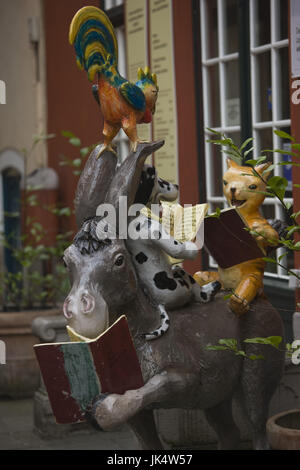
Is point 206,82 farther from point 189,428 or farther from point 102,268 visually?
point 102,268

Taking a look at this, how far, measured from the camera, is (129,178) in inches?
169

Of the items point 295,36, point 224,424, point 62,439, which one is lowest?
point 62,439

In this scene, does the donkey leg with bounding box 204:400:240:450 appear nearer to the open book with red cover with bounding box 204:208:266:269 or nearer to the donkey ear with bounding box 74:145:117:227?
the open book with red cover with bounding box 204:208:266:269

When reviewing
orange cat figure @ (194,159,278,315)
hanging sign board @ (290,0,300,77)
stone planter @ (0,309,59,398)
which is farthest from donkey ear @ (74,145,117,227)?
stone planter @ (0,309,59,398)

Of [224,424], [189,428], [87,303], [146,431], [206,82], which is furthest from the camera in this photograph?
[206,82]

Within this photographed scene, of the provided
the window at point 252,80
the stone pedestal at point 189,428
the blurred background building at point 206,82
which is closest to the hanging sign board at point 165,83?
the blurred background building at point 206,82

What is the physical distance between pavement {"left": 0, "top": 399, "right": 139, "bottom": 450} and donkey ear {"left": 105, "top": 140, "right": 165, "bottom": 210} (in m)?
2.22

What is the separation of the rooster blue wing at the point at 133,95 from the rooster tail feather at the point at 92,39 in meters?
0.13

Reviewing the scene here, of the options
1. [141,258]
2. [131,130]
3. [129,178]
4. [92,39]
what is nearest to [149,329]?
[141,258]

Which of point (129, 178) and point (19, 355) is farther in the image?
point (19, 355)

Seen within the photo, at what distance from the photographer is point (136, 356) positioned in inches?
159

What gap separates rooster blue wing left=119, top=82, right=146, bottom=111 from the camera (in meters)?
4.37

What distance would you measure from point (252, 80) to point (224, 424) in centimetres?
278

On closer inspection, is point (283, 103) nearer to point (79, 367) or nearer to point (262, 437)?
point (262, 437)
